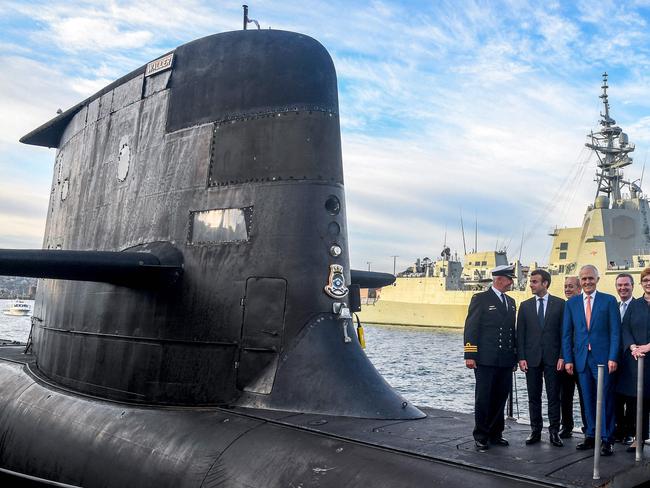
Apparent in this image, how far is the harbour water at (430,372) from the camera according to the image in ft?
65.3

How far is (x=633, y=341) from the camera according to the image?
5383 millimetres

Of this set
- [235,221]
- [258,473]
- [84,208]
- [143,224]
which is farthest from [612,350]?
[84,208]

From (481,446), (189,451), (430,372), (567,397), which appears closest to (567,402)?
(567,397)

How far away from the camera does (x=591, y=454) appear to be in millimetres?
4926

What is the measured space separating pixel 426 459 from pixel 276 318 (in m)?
2.35

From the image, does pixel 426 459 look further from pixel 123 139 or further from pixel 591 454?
pixel 123 139

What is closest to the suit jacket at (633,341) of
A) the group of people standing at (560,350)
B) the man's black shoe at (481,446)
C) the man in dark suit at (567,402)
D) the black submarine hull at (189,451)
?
the group of people standing at (560,350)

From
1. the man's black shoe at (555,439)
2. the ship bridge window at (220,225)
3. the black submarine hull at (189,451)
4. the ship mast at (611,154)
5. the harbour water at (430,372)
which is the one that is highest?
the ship mast at (611,154)

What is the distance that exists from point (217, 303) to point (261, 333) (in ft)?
1.94

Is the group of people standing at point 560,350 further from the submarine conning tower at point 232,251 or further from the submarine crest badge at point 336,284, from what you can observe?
the submarine crest badge at point 336,284

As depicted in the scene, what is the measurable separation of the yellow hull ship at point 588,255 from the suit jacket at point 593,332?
4322cm

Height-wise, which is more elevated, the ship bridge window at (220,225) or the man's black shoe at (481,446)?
the ship bridge window at (220,225)

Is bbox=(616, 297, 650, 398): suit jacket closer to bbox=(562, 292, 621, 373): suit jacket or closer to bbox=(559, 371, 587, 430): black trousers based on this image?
bbox=(562, 292, 621, 373): suit jacket

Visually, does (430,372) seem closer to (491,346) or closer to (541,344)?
(541,344)
